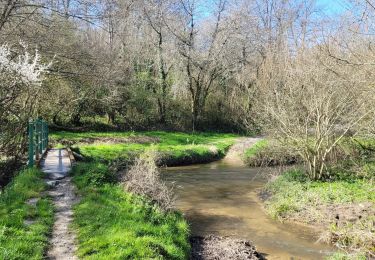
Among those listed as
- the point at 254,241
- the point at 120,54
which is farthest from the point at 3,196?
the point at 120,54

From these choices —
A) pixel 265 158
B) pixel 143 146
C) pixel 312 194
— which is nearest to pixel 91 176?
pixel 312 194

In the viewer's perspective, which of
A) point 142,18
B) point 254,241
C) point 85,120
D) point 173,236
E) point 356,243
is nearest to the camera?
point 173,236

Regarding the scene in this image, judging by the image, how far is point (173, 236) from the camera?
27.7ft

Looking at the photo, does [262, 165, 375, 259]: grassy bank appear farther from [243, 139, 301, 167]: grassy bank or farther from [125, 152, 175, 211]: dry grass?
[243, 139, 301, 167]: grassy bank

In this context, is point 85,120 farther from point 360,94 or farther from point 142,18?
point 360,94

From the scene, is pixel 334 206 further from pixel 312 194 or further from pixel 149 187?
pixel 149 187

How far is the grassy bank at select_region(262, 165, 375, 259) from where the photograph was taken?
→ 944 centimetres

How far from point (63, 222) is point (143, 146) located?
50.9ft

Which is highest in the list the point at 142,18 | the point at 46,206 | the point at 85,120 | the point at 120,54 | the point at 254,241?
the point at 142,18

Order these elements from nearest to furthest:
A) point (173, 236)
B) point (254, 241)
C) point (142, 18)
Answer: point (173, 236), point (254, 241), point (142, 18)

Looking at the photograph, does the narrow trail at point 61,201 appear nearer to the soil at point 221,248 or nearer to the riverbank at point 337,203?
the soil at point 221,248

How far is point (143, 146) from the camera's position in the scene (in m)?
23.8

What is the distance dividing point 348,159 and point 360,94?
176 inches

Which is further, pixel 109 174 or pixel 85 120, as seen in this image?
pixel 85 120
